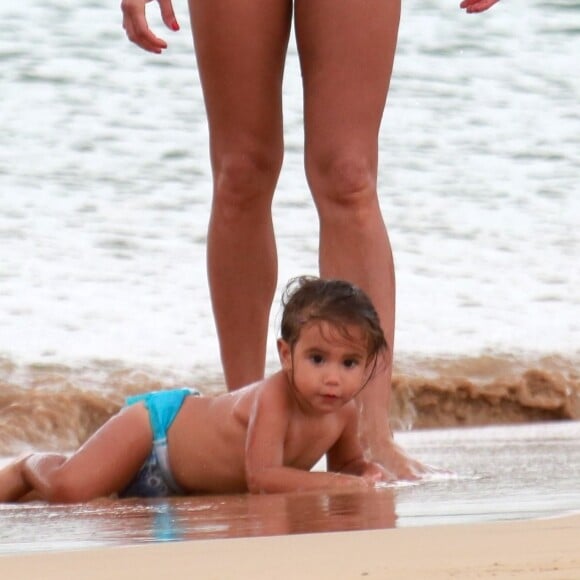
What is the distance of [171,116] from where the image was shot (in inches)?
377

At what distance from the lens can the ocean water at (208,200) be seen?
6207 mm

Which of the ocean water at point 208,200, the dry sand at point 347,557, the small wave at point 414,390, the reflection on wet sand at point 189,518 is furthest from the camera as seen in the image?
the ocean water at point 208,200

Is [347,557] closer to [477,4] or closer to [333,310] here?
[333,310]

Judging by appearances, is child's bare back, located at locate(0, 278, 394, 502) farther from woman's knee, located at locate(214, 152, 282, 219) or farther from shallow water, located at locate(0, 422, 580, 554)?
woman's knee, located at locate(214, 152, 282, 219)

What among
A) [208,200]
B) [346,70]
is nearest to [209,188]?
[208,200]

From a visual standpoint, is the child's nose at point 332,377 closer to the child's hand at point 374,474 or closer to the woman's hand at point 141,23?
the child's hand at point 374,474

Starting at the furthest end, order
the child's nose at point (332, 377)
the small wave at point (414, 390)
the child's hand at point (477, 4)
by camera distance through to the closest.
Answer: the small wave at point (414, 390), the child's hand at point (477, 4), the child's nose at point (332, 377)

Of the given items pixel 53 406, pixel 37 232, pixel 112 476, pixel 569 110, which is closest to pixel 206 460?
pixel 112 476

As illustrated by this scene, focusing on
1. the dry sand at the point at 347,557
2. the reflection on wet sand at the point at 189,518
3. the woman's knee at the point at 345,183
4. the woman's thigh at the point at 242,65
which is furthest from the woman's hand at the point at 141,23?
the dry sand at the point at 347,557

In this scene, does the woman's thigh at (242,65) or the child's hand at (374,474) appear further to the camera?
the woman's thigh at (242,65)

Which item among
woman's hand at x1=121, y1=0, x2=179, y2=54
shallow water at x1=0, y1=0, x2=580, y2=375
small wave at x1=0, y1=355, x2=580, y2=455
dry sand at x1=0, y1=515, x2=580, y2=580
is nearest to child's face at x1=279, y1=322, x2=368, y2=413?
woman's hand at x1=121, y1=0, x2=179, y2=54

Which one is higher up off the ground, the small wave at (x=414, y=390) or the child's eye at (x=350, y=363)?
the child's eye at (x=350, y=363)

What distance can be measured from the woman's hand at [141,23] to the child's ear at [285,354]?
31.5 inches

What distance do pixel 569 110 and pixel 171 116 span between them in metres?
2.53
